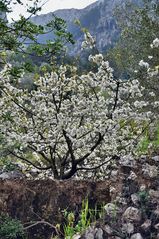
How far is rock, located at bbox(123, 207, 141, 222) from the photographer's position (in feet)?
19.3

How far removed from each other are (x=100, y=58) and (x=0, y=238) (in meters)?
4.06

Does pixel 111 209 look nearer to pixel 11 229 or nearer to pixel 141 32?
pixel 11 229

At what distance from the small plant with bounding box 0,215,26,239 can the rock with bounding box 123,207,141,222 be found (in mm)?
2036

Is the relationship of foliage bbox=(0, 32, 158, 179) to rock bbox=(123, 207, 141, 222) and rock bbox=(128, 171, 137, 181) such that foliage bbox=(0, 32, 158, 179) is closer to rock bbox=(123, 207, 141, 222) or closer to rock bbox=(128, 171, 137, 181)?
rock bbox=(128, 171, 137, 181)

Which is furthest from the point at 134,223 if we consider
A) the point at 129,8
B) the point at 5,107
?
the point at 129,8

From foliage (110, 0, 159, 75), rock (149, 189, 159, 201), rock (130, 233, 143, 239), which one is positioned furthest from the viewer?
foliage (110, 0, 159, 75)

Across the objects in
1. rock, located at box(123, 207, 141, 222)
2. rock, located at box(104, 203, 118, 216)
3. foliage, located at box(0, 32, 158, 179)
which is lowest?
rock, located at box(123, 207, 141, 222)

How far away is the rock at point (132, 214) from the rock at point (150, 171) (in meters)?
0.76

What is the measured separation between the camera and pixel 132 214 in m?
5.94

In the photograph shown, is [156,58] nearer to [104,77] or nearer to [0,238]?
[104,77]

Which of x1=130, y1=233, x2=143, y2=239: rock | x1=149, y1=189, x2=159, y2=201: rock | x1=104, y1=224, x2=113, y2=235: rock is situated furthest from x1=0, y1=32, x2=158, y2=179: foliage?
x1=130, y1=233, x2=143, y2=239: rock

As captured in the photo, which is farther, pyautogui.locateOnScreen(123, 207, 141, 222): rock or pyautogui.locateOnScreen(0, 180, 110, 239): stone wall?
pyautogui.locateOnScreen(0, 180, 110, 239): stone wall

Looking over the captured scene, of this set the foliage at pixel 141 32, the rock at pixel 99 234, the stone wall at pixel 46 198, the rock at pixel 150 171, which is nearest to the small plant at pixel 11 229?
the stone wall at pixel 46 198

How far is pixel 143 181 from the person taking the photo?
6418 millimetres
